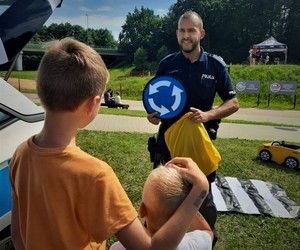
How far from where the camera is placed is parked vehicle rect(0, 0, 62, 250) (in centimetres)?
183

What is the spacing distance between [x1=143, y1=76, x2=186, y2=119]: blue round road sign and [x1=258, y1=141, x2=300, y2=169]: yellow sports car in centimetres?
449

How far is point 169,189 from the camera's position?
1.22m

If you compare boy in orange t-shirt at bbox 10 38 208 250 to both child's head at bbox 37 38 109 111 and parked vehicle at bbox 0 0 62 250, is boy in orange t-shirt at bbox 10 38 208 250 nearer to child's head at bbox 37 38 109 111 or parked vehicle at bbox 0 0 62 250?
child's head at bbox 37 38 109 111

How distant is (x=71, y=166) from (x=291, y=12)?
7557cm

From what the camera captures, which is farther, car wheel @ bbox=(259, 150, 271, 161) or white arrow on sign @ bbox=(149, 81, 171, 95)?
car wheel @ bbox=(259, 150, 271, 161)

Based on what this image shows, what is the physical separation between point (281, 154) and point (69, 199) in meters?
5.96

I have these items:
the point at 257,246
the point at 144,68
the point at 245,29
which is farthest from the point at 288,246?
the point at 245,29

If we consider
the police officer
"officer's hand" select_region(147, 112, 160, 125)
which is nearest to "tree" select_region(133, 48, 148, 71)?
the police officer

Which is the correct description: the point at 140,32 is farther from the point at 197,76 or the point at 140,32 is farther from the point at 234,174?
the point at 197,76

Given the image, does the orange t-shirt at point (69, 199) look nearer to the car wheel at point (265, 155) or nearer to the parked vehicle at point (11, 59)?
the parked vehicle at point (11, 59)

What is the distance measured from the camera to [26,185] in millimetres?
1180

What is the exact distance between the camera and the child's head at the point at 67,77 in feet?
3.48

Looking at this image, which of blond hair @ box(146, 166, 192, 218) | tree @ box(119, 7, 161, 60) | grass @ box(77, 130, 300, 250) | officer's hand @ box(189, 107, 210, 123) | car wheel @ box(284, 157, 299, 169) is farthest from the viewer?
tree @ box(119, 7, 161, 60)

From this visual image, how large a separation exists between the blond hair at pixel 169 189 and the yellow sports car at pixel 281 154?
18.2ft
